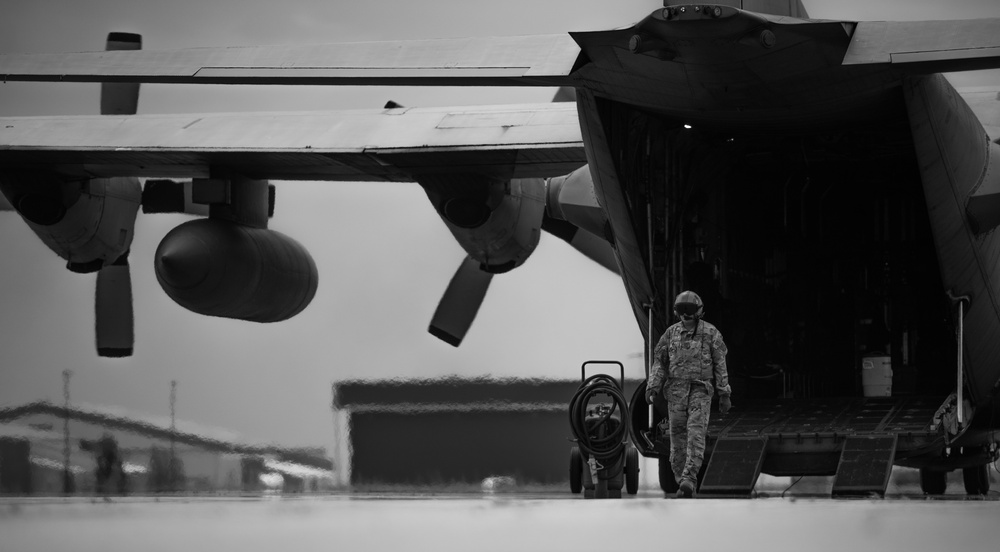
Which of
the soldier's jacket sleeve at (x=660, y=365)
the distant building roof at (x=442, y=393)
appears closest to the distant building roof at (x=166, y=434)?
the distant building roof at (x=442, y=393)

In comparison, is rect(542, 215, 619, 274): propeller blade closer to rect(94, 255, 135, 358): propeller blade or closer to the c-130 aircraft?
the c-130 aircraft

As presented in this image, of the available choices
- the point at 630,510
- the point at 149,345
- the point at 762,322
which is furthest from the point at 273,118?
the point at 630,510

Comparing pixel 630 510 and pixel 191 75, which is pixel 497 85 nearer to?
pixel 191 75

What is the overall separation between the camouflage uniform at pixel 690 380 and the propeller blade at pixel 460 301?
6018 mm

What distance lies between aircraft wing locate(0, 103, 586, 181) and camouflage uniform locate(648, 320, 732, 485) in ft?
11.7

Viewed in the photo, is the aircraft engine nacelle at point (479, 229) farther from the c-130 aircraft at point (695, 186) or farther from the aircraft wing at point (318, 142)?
the aircraft wing at point (318, 142)

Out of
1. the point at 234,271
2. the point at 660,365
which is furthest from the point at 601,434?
the point at 234,271

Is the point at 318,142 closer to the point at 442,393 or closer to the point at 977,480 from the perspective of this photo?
the point at 442,393

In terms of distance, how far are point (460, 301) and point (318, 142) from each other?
3.07 metres

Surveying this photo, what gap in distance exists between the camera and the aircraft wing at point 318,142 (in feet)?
46.9

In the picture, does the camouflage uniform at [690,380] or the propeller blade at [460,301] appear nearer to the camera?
the camouflage uniform at [690,380]

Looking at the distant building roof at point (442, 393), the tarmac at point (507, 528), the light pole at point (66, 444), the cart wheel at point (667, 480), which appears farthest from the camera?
the distant building roof at point (442, 393)

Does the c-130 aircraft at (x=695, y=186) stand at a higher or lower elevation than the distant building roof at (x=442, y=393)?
higher

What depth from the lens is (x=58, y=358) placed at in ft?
58.5
